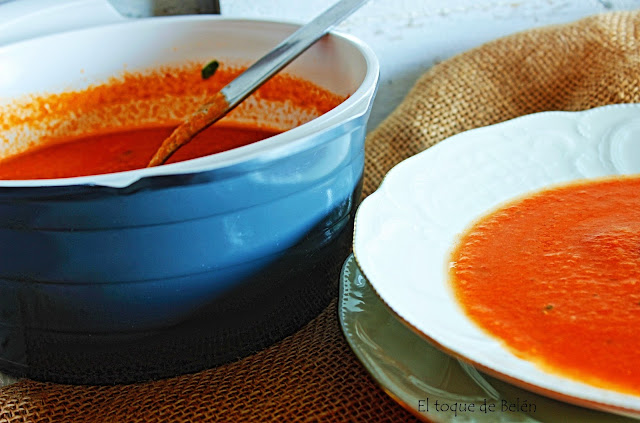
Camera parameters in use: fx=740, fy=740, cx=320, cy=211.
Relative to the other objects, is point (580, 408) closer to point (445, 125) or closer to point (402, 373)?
point (402, 373)

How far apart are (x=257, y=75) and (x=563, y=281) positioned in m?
0.53

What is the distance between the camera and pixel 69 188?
27.9 inches

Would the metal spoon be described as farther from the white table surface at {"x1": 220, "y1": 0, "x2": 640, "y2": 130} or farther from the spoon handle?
the white table surface at {"x1": 220, "y1": 0, "x2": 640, "y2": 130}

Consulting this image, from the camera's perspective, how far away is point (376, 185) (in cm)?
134

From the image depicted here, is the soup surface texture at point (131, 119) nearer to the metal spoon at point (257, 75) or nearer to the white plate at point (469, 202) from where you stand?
the metal spoon at point (257, 75)

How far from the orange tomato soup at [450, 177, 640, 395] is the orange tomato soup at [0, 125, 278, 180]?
47cm

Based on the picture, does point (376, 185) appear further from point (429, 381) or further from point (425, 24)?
point (429, 381)

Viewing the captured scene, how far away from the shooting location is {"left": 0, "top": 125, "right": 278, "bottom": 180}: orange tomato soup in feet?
3.85

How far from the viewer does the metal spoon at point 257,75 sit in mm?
1079

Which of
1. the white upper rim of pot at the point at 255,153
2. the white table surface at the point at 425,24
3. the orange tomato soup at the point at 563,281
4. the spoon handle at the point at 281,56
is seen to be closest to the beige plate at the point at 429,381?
the orange tomato soup at the point at 563,281

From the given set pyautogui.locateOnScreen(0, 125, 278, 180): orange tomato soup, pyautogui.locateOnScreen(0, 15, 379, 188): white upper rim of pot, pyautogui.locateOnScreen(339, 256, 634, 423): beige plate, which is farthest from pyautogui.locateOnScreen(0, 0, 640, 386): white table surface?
pyautogui.locateOnScreen(339, 256, 634, 423): beige plate

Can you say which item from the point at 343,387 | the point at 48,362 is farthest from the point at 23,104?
the point at 343,387

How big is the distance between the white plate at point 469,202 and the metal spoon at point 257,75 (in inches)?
9.3

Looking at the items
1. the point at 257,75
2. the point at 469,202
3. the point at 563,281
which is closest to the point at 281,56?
the point at 257,75
